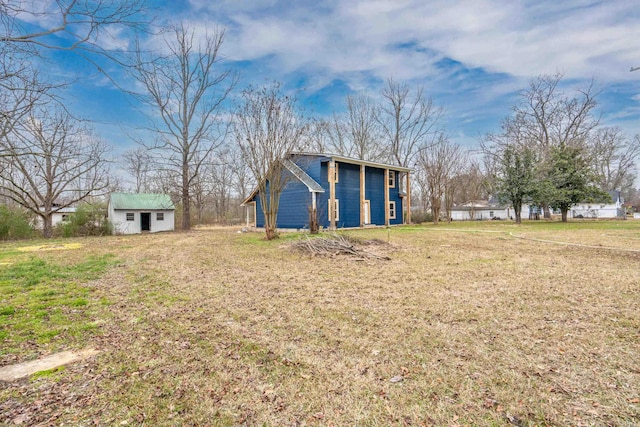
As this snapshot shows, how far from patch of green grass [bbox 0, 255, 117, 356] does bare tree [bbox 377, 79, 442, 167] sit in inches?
1150

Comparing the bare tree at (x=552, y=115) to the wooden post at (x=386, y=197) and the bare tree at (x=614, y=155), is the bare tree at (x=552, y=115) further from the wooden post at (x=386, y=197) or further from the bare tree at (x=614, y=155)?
the wooden post at (x=386, y=197)

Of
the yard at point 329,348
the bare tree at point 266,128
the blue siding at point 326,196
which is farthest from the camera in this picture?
the blue siding at point 326,196

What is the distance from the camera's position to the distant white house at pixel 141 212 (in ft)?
75.2

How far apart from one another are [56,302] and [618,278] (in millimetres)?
9655

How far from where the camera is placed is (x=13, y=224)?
16.3m

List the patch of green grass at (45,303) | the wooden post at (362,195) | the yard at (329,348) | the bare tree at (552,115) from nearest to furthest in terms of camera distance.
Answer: the yard at (329,348)
the patch of green grass at (45,303)
the wooden post at (362,195)
the bare tree at (552,115)

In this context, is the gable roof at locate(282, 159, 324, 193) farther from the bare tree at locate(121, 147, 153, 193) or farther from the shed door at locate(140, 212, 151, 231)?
the bare tree at locate(121, 147, 153, 193)

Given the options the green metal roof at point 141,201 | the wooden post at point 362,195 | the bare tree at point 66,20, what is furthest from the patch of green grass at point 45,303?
the green metal roof at point 141,201

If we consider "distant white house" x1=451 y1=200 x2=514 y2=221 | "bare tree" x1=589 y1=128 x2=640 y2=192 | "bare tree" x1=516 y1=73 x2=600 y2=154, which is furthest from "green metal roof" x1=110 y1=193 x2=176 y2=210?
"bare tree" x1=589 y1=128 x2=640 y2=192

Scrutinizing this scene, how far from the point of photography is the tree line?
305 cm

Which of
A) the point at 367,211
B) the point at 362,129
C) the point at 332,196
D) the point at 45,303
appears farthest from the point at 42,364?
the point at 362,129

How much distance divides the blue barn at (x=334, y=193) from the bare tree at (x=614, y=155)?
29.1 meters

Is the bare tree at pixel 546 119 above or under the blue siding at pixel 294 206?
above

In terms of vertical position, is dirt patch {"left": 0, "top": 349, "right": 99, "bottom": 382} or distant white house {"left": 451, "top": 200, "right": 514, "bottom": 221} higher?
distant white house {"left": 451, "top": 200, "right": 514, "bottom": 221}
